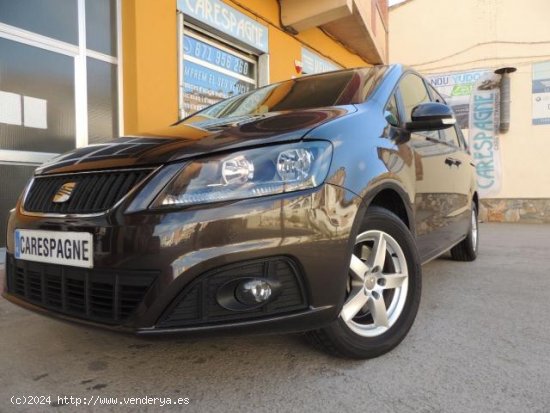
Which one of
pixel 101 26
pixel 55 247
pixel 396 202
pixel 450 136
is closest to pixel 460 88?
pixel 450 136

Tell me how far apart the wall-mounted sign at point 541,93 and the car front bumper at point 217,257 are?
1136 centimetres

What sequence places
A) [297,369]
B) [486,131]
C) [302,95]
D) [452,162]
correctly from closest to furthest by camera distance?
[297,369] < [302,95] < [452,162] < [486,131]

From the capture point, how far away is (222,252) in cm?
162

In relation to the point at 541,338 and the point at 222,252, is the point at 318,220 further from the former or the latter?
the point at 541,338

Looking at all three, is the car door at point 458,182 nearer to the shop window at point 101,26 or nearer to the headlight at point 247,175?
the headlight at point 247,175

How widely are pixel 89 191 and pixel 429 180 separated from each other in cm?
198

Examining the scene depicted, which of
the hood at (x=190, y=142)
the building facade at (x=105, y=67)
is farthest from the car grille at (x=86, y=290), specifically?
the building facade at (x=105, y=67)

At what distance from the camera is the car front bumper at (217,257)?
1.62m

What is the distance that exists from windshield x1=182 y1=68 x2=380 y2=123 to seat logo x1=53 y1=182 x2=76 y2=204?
85 centimetres

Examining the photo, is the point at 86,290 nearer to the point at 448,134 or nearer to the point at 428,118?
the point at 428,118

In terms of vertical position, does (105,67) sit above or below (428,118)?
above

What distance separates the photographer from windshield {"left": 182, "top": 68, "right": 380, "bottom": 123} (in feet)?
8.19

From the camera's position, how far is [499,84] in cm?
1149

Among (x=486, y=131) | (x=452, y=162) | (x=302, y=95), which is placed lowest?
(x=452, y=162)
